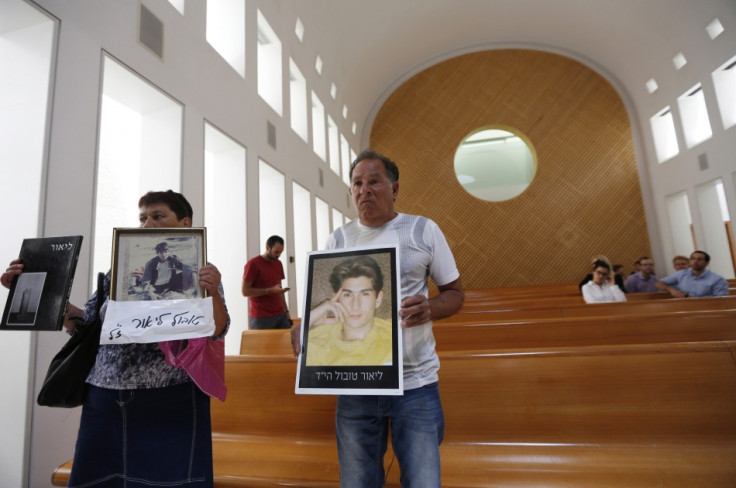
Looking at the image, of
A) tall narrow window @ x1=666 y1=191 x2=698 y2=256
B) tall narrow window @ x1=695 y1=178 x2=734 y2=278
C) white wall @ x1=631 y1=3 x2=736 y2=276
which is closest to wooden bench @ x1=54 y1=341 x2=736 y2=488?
white wall @ x1=631 y1=3 x2=736 y2=276

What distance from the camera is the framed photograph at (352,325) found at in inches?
40.3

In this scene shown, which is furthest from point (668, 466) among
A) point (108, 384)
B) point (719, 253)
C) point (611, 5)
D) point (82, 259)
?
point (611, 5)

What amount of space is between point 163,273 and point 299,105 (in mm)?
6349

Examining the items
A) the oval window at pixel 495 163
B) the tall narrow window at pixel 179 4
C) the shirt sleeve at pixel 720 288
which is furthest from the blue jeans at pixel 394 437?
the oval window at pixel 495 163

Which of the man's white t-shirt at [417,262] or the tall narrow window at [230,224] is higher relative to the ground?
the tall narrow window at [230,224]

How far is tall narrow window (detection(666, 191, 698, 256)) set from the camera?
8.85 metres

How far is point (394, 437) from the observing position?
3.57 ft

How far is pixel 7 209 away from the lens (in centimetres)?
229

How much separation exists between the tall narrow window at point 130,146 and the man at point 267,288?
974 mm

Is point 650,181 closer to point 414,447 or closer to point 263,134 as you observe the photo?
point 263,134

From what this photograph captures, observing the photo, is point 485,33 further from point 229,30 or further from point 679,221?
point 229,30

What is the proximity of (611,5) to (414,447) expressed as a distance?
32.6ft

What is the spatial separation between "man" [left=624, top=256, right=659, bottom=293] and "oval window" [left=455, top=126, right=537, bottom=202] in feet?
12.3

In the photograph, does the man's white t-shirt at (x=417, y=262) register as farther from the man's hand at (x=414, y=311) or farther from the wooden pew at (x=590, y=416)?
the wooden pew at (x=590, y=416)
